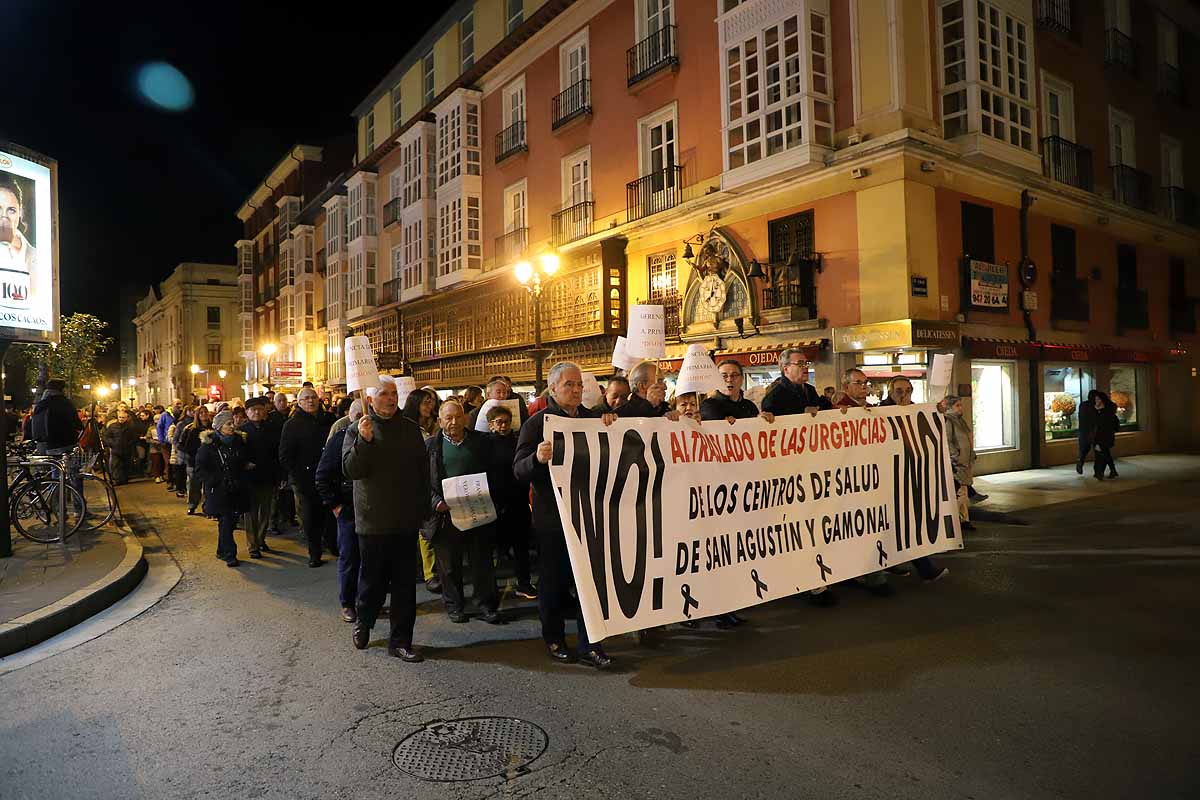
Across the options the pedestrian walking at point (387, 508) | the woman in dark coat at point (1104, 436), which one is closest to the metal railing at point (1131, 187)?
the woman in dark coat at point (1104, 436)

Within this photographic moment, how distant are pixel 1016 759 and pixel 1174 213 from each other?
24644mm

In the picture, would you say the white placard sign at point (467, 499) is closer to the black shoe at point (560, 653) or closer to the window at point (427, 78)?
the black shoe at point (560, 653)

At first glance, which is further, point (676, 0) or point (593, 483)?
point (676, 0)

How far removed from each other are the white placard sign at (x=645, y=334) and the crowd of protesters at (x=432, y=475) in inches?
68.5

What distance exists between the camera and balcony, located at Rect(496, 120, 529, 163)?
23.4 meters

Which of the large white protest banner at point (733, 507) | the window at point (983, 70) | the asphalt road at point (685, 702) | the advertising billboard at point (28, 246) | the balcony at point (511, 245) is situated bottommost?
the asphalt road at point (685, 702)

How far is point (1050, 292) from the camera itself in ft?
57.7

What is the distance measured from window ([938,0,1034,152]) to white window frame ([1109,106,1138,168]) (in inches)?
216

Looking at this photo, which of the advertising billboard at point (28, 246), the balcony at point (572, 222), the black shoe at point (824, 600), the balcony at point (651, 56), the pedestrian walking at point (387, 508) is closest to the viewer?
the pedestrian walking at point (387, 508)

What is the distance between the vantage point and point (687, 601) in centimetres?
527

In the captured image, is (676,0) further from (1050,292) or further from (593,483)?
(593,483)

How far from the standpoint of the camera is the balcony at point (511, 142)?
76.7 feet

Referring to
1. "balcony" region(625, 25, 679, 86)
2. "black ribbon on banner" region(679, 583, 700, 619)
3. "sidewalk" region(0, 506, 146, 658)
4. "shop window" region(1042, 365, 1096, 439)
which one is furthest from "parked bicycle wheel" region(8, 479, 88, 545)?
"shop window" region(1042, 365, 1096, 439)

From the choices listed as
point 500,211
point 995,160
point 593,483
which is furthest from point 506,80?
point 593,483
